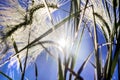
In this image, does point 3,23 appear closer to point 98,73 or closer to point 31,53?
point 31,53

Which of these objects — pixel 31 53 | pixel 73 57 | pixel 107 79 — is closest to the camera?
pixel 107 79

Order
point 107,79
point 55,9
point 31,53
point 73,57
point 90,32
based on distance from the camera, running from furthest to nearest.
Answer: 1. point 31,53
2. point 55,9
3. point 90,32
4. point 73,57
5. point 107,79

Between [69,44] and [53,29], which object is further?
[69,44]

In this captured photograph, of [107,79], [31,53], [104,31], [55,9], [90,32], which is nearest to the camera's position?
[107,79]

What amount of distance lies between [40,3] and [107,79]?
0.72 meters

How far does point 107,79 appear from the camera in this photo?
784mm

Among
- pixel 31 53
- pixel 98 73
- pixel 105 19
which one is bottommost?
pixel 31 53

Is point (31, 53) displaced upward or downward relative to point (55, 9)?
downward

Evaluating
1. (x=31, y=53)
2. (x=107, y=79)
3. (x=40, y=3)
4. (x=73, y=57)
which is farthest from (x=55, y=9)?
(x=107, y=79)

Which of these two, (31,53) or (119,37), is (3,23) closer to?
(31,53)

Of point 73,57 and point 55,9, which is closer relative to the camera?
point 73,57

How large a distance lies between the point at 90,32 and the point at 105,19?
0.18m

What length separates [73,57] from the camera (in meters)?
0.91

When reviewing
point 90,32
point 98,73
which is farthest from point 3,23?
point 98,73
